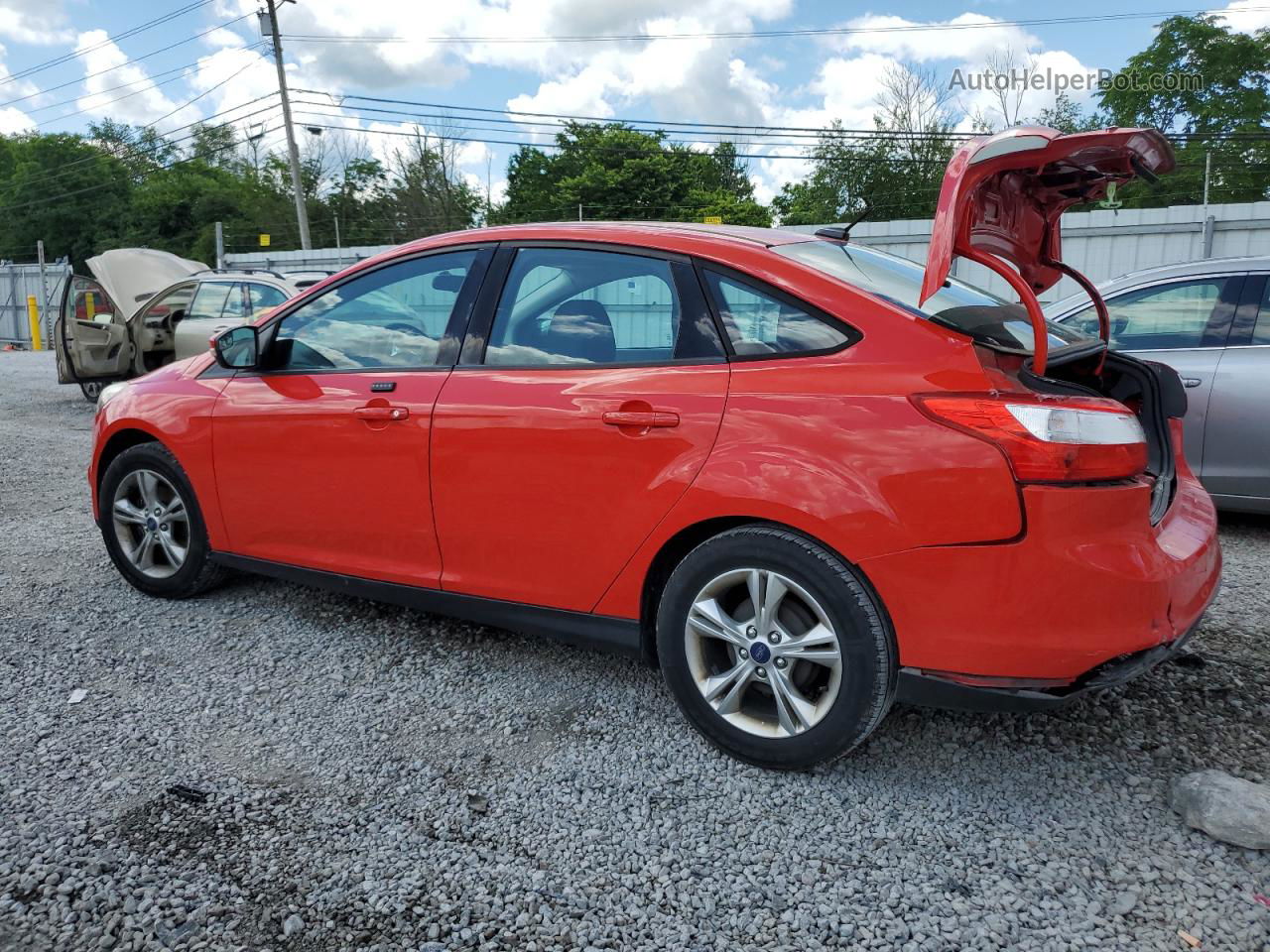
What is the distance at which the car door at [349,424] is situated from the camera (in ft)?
10.9

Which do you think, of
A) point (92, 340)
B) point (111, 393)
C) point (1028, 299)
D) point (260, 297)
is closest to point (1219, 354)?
point (1028, 299)

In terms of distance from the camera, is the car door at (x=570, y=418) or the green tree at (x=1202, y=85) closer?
the car door at (x=570, y=418)

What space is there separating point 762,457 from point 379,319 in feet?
5.65

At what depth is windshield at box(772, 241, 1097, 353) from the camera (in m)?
2.59

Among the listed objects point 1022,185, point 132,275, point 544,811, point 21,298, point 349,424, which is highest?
point 1022,185

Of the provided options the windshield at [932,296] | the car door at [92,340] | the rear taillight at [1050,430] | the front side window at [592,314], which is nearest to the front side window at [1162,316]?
the windshield at [932,296]

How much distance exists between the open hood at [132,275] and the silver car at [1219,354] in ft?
33.6

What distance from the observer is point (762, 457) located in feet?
8.55

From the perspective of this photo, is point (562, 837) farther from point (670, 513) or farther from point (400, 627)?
point (400, 627)

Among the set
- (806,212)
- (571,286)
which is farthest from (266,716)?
(806,212)

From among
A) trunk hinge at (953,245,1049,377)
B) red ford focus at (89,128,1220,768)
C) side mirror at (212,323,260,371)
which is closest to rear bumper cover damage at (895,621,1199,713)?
red ford focus at (89,128,1220,768)

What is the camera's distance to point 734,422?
105 inches

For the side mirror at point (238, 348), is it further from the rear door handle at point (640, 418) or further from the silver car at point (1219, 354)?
the silver car at point (1219, 354)

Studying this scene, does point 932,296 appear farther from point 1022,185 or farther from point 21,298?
point 21,298
